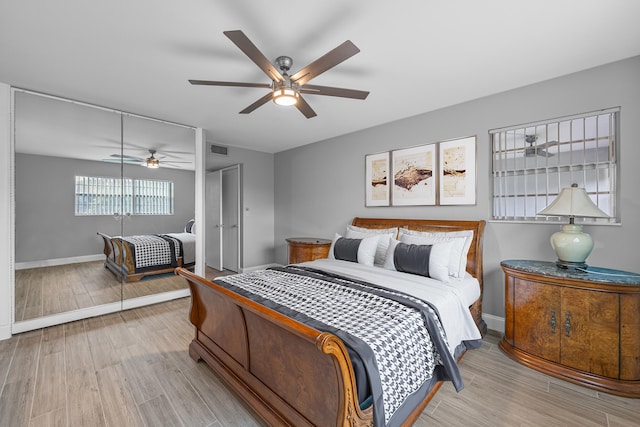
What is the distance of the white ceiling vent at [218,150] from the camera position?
16.4 ft

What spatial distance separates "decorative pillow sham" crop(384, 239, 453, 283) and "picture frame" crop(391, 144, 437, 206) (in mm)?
908

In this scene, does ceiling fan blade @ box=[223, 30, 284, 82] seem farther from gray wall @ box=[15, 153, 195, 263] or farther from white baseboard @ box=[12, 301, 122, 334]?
white baseboard @ box=[12, 301, 122, 334]

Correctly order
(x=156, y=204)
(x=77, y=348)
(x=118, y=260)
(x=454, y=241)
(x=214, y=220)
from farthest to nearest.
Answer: (x=214, y=220) → (x=156, y=204) → (x=118, y=260) → (x=454, y=241) → (x=77, y=348)

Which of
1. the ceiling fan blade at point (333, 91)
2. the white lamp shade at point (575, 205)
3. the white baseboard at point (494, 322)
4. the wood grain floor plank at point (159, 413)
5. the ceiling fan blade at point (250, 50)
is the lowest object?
the wood grain floor plank at point (159, 413)

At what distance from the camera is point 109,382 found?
2092 millimetres

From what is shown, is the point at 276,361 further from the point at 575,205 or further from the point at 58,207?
the point at 58,207

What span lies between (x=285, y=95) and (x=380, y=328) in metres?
1.76

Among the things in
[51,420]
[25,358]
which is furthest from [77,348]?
[51,420]

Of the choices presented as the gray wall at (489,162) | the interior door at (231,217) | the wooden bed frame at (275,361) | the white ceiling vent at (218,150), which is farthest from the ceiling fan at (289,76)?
the interior door at (231,217)

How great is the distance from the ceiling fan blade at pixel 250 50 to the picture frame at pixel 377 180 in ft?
7.36

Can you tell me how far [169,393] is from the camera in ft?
6.48

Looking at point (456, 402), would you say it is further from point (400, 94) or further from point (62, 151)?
point (62, 151)

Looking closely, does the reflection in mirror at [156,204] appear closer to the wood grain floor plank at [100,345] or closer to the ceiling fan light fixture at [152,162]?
the ceiling fan light fixture at [152,162]

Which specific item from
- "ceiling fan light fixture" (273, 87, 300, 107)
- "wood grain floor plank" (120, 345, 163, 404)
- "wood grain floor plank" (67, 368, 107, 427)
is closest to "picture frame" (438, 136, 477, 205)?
"ceiling fan light fixture" (273, 87, 300, 107)
